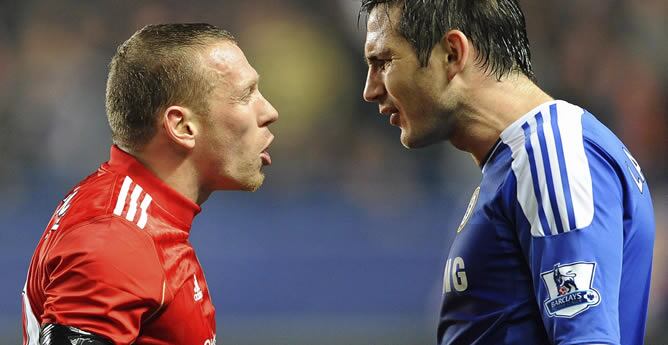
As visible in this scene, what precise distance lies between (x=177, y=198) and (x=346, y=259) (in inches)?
170

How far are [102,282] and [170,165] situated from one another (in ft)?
1.74

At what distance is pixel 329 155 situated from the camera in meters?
8.00

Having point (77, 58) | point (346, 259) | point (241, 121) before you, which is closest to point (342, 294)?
point (346, 259)

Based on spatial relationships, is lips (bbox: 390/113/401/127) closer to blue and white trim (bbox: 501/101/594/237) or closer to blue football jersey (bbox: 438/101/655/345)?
blue football jersey (bbox: 438/101/655/345)

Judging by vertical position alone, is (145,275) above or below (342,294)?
above

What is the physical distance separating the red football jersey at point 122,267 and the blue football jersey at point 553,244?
69 centimetres

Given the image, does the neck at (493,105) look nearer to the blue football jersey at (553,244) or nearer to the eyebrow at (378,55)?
the blue football jersey at (553,244)

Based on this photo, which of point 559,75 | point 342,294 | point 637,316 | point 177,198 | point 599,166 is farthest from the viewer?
point 559,75

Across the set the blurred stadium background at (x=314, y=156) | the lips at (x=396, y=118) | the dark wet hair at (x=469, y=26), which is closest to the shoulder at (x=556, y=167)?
the dark wet hair at (x=469, y=26)

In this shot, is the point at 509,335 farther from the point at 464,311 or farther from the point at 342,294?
the point at 342,294

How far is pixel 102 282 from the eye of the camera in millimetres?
2150

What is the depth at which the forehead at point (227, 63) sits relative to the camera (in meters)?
2.61

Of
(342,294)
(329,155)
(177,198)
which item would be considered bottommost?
(342,294)

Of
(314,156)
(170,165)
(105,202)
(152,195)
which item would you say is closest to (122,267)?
(105,202)
